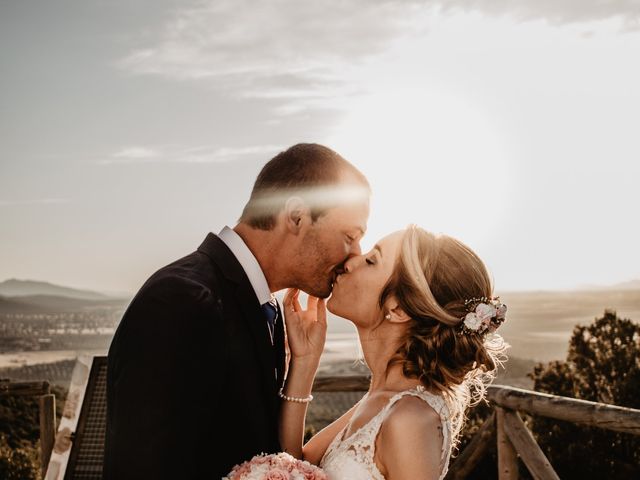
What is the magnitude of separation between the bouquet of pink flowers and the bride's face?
858mm

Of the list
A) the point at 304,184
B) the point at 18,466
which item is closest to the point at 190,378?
the point at 304,184

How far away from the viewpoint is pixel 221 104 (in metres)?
18.7

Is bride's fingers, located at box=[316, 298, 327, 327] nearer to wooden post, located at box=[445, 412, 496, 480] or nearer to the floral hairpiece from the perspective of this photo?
the floral hairpiece

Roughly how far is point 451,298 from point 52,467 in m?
2.98

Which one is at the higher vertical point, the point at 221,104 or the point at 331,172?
the point at 221,104

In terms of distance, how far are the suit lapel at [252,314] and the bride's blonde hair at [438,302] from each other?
717 mm

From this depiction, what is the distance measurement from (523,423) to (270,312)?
107 inches

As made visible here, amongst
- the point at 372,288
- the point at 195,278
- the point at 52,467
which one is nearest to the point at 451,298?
the point at 372,288

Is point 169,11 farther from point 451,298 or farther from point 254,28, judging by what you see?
point 451,298

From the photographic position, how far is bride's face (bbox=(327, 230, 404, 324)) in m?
3.13

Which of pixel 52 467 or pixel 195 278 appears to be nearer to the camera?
pixel 195 278

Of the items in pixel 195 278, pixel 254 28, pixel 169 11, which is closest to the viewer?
pixel 195 278

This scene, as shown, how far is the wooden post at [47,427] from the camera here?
232 inches

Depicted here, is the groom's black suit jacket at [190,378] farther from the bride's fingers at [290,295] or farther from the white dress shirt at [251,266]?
the bride's fingers at [290,295]
